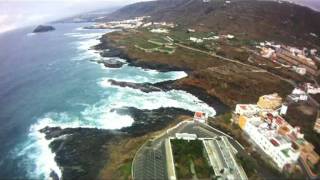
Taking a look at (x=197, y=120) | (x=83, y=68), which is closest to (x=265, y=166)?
(x=197, y=120)

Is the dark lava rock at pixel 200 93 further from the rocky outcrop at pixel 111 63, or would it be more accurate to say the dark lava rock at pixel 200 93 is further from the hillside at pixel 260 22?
the hillside at pixel 260 22

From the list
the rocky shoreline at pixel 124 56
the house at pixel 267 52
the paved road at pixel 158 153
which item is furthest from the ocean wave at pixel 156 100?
the house at pixel 267 52

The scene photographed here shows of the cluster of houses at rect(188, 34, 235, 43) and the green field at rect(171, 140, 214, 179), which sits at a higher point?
the green field at rect(171, 140, 214, 179)

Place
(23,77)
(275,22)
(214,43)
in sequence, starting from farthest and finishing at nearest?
(275,22), (214,43), (23,77)

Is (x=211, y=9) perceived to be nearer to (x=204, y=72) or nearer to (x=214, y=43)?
(x=214, y=43)

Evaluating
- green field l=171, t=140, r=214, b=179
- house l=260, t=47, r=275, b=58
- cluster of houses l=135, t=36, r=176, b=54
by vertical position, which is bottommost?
house l=260, t=47, r=275, b=58

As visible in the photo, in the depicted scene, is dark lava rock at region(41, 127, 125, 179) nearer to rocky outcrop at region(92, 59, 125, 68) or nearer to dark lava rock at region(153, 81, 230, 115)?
dark lava rock at region(153, 81, 230, 115)

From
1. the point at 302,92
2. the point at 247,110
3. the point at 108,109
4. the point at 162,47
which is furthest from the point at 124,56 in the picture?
the point at 247,110

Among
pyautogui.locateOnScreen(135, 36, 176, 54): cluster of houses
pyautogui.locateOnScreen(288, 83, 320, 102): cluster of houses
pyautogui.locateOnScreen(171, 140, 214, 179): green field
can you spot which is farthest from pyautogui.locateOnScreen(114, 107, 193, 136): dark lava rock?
pyautogui.locateOnScreen(135, 36, 176, 54): cluster of houses

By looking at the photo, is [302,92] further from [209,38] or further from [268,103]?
[209,38]
